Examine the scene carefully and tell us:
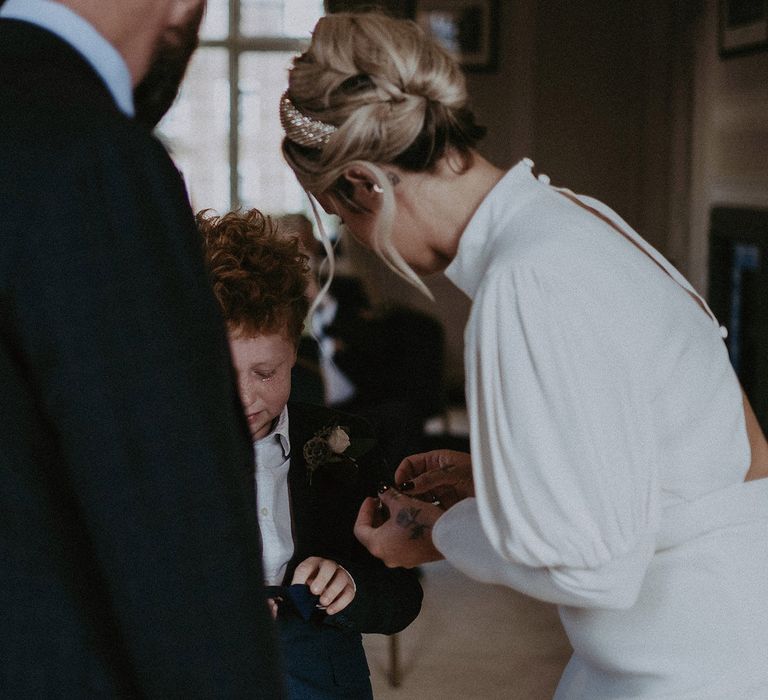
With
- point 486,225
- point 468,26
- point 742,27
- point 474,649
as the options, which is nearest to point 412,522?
point 486,225

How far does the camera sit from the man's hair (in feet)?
5.48

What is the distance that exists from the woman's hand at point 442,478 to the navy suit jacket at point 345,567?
0.15 metres

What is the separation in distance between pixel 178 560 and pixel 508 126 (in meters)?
6.86

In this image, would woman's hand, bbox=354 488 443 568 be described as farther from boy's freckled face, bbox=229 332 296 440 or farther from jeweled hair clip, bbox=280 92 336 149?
jeweled hair clip, bbox=280 92 336 149

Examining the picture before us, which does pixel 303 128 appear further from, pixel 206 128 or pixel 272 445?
pixel 206 128

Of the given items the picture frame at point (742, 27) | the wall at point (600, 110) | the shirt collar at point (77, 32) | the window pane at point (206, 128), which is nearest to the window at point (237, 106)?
the window pane at point (206, 128)

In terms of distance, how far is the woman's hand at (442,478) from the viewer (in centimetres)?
147

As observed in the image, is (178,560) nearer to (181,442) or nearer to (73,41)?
(181,442)

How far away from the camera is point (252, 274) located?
5.53 ft

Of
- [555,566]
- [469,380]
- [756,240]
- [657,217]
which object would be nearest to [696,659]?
[555,566]

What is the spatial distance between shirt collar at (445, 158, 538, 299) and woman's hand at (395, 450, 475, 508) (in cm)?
33

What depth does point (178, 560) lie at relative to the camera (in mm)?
722

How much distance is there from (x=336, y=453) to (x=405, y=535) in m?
0.37

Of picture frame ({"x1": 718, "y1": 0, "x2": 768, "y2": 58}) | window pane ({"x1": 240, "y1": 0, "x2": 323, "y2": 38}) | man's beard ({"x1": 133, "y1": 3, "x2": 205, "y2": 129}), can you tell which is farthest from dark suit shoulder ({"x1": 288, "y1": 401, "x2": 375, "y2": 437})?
window pane ({"x1": 240, "y1": 0, "x2": 323, "y2": 38})
